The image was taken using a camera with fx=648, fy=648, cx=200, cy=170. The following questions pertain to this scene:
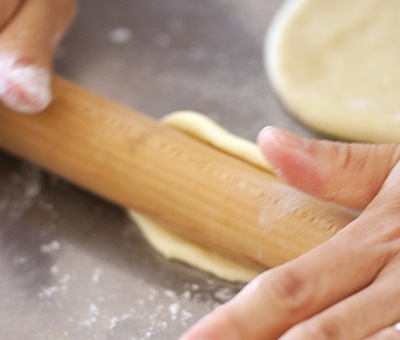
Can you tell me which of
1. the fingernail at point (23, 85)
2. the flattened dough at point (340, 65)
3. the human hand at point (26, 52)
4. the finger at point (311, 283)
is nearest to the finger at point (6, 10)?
the human hand at point (26, 52)

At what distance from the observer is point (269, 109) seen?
3.78 feet

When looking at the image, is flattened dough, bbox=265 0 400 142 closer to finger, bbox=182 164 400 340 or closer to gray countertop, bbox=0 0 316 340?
gray countertop, bbox=0 0 316 340

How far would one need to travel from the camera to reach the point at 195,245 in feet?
3.14

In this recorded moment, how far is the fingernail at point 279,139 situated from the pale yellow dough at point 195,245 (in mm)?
160

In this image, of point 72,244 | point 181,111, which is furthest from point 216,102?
point 72,244

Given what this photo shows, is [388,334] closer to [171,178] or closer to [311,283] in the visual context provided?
[311,283]

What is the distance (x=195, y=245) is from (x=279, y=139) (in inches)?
10.3

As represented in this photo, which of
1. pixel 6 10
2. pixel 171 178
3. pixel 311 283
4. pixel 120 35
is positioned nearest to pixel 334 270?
pixel 311 283

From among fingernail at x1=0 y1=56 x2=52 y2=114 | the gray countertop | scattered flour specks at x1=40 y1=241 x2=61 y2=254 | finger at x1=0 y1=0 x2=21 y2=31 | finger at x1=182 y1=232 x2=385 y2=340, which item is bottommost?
scattered flour specks at x1=40 y1=241 x2=61 y2=254

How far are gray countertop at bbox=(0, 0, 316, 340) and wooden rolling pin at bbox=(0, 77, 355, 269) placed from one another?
0.21ft

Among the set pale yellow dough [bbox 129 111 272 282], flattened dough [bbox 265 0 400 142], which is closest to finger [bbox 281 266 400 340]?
pale yellow dough [bbox 129 111 272 282]

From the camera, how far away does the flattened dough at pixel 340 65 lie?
3.42 ft

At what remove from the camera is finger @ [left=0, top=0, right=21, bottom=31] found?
1.01 meters

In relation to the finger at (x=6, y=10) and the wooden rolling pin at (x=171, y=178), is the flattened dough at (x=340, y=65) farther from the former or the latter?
the finger at (x=6, y=10)
